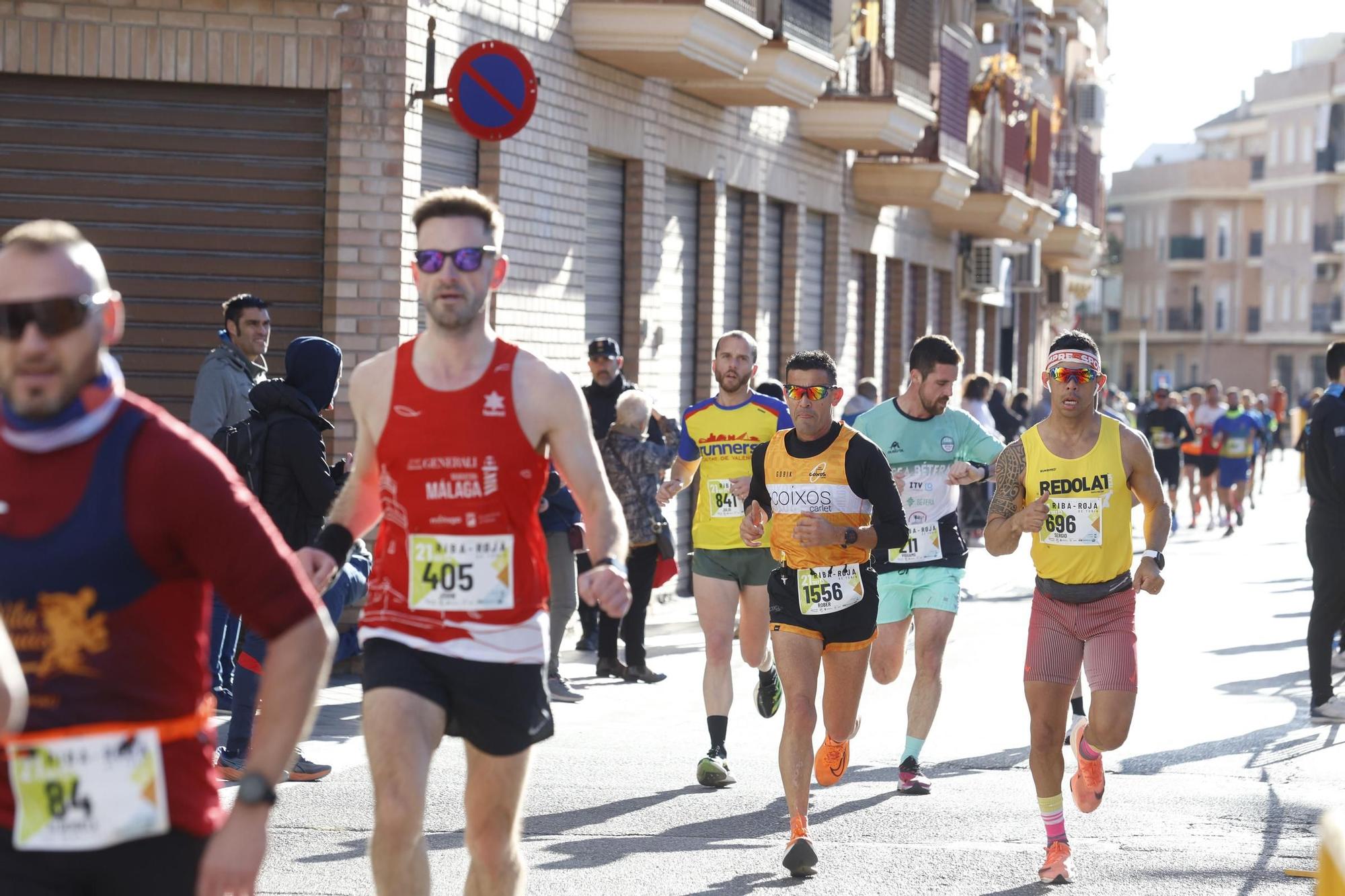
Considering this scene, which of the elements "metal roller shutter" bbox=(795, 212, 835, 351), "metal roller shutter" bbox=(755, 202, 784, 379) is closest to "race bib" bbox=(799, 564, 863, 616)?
"metal roller shutter" bbox=(755, 202, 784, 379)

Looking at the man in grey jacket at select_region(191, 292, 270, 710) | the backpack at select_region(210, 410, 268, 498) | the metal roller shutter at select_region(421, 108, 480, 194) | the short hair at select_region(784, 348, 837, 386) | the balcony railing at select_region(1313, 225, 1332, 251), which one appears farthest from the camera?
the balcony railing at select_region(1313, 225, 1332, 251)

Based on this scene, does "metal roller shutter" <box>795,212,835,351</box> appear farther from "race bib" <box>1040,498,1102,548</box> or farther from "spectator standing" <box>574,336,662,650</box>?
"race bib" <box>1040,498,1102,548</box>

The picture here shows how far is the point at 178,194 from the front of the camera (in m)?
12.8

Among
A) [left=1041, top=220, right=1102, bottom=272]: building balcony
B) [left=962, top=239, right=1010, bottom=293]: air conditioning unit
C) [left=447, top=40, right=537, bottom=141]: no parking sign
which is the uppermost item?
[left=1041, top=220, right=1102, bottom=272]: building balcony

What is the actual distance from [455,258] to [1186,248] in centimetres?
10780

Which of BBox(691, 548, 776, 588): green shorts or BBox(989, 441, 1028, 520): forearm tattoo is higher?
BBox(989, 441, 1028, 520): forearm tattoo

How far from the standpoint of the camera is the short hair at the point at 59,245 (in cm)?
352

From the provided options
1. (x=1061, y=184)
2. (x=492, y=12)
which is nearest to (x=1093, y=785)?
(x=492, y=12)

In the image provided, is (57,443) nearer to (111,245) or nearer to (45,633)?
(45,633)

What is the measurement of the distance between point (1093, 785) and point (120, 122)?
7183mm

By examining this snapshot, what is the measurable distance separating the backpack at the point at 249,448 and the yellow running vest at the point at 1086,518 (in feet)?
11.1

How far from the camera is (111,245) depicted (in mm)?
12742

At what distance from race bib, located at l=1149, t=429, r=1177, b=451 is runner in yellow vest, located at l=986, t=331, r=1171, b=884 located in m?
20.6

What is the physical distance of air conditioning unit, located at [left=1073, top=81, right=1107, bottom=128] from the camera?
6003 cm
